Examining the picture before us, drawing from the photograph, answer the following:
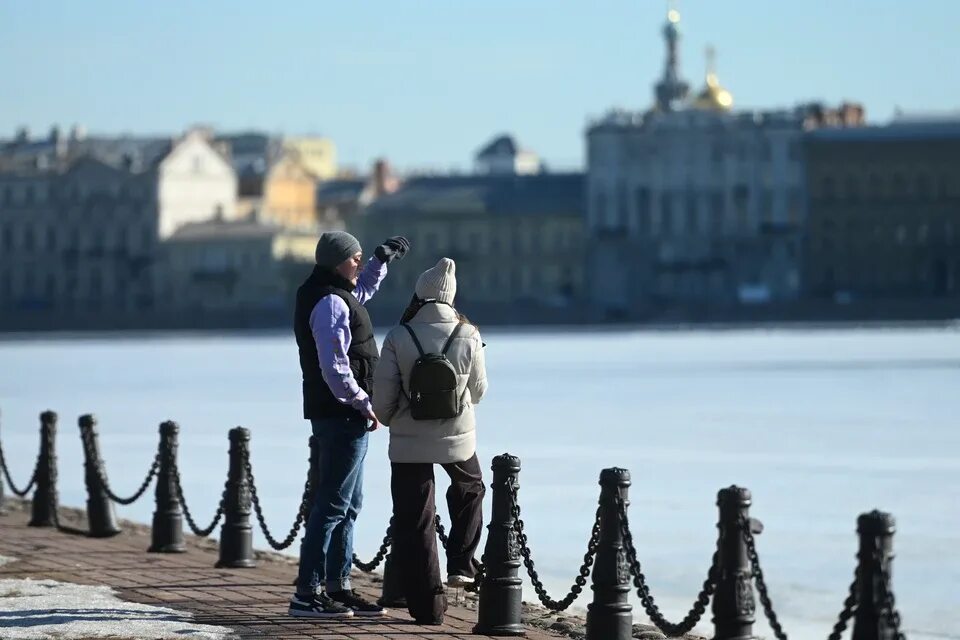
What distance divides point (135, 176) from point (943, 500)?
84949 millimetres

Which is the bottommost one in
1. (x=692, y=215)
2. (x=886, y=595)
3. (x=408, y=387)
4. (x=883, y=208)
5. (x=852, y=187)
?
(x=886, y=595)

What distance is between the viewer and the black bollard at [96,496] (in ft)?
44.2

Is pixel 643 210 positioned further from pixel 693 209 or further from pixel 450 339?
pixel 450 339

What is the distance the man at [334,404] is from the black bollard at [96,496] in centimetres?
413

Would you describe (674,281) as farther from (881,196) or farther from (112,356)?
(112,356)

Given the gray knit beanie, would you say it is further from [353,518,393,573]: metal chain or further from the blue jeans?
[353,518,393,573]: metal chain

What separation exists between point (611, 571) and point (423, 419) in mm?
1105

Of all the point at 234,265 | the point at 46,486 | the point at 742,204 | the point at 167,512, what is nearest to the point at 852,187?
the point at 742,204

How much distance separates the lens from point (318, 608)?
30.8 feet

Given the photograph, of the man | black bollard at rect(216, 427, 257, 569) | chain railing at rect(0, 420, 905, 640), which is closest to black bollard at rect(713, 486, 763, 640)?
chain railing at rect(0, 420, 905, 640)

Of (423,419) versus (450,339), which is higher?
(450,339)

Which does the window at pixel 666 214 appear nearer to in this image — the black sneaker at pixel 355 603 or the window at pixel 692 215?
the window at pixel 692 215

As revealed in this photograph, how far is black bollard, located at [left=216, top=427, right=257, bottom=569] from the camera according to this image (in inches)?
456

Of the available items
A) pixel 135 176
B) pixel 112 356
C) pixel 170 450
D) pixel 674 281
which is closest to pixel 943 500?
pixel 170 450
